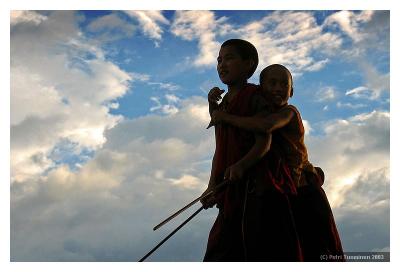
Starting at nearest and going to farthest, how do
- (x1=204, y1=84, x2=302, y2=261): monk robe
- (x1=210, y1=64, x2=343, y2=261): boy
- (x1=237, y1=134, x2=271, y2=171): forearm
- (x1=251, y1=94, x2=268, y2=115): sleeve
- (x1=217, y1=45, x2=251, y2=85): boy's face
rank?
(x1=204, y1=84, x2=302, y2=261): monk robe → (x1=237, y1=134, x2=271, y2=171): forearm → (x1=210, y1=64, x2=343, y2=261): boy → (x1=251, y1=94, x2=268, y2=115): sleeve → (x1=217, y1=45, x2=251, y2=85): boy's face

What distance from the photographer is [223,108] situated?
874 cm

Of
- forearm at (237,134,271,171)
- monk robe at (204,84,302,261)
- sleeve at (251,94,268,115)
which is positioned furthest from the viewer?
sleeve at (251,94,268,115)

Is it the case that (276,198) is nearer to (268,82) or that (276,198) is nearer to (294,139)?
(294,139)

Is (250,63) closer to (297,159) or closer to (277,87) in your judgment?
(277,87)

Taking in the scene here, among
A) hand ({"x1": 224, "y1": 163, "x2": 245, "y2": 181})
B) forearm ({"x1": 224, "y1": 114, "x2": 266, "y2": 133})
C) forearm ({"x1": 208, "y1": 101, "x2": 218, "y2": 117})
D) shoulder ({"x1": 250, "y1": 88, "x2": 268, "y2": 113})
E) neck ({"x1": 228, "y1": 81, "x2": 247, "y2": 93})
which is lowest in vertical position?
hand ({"x1": 224, "y1": 163, "x2": 245, "y2": 181})

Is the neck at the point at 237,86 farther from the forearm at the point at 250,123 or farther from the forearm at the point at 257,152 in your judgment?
the forearm at the point at 257,152

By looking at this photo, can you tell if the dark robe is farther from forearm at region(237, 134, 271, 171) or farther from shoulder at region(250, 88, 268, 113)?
shoulder at region(250, 88, 268, 113)

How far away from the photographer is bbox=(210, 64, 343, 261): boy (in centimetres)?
825

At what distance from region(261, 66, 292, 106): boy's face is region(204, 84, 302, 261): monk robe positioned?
0.24 m

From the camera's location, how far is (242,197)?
8219 mm

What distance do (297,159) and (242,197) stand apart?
0.91m

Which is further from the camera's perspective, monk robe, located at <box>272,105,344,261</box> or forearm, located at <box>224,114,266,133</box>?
monk robe, located at <box>272,105,344,261</box>

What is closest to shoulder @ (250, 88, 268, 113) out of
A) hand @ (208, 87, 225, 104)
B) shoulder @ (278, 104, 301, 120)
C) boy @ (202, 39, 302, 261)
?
boy @ (202, 39, 302, 261)
